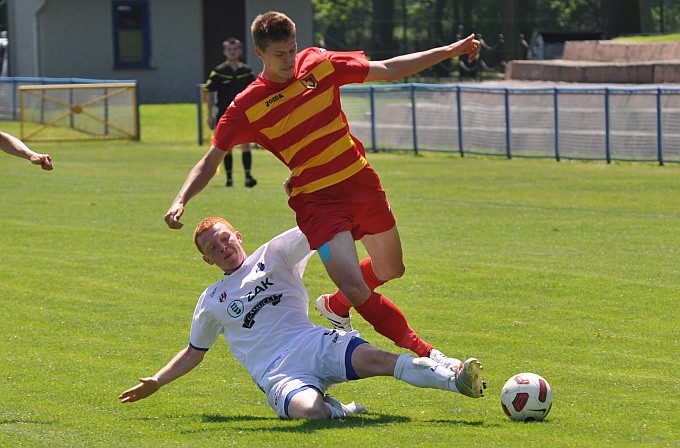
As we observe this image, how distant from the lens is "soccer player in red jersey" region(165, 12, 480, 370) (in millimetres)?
7070

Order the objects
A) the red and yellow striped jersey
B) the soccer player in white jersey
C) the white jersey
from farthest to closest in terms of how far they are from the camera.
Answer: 1. the red and yellow striped jersey
2. the white jersey
3. the soccer player in white jersey

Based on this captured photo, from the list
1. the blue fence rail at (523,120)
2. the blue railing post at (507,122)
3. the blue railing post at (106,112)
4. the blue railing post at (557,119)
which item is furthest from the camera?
the blue railing post at (106,112)

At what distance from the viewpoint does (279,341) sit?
22.5 ft

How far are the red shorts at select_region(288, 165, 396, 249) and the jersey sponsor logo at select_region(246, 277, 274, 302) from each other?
0.34 meters

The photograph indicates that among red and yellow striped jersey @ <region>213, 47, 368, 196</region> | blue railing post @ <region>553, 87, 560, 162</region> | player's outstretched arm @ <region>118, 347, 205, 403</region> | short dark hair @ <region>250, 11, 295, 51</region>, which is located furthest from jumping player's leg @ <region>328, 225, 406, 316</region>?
blue railing post @ <region>553, 87, 560, 162</region>

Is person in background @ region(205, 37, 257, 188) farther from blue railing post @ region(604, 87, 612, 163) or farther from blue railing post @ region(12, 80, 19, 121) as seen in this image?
blue railing post @ region(12, 80, 19, 121)

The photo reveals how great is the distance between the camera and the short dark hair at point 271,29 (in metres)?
6.95

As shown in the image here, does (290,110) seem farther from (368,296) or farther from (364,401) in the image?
(364,401)

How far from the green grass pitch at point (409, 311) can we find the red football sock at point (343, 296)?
0.57 m

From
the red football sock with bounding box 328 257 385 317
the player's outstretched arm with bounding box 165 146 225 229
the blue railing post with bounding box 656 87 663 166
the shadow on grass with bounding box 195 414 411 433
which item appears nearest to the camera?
the shadow on grass with bounding box 195 414 411 433

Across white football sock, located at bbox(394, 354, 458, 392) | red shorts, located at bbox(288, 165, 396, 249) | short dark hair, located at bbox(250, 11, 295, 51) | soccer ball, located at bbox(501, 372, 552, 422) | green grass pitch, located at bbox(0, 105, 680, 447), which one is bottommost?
green grass pitch, located at bbox(0, 105, 680, 447)

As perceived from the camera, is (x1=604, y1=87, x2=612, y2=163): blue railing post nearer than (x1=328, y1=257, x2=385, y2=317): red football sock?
No

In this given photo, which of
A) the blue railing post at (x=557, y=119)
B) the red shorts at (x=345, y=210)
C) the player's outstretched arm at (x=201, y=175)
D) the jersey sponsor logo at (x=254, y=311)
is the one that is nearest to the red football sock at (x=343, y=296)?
the red shorts at (x=345, y=210)

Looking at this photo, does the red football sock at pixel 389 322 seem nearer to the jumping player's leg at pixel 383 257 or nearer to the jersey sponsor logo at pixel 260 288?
the jersey sponsor logo at pixel 260 288
